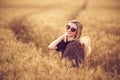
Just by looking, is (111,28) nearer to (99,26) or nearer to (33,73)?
(99,26)

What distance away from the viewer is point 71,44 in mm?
3229

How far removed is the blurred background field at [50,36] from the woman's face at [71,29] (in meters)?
0.15

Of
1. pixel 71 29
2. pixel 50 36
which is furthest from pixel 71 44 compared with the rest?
pixel 50 36

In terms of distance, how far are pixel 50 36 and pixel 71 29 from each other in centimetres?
30

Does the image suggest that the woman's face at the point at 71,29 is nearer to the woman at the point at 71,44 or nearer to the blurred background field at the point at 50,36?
the woman at the point at 71,44

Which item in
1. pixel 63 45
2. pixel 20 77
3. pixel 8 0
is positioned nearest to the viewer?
pixel 20 77

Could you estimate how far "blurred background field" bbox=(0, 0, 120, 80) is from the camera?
309 centimetres

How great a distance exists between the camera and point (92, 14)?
362 cm

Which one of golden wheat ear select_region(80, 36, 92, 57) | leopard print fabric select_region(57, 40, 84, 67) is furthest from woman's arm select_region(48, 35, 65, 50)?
golden wheat ear select_region(80, 36, 92, 57)

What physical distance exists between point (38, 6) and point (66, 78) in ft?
3.36

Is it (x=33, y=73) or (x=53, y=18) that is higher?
(x=53, y=18)

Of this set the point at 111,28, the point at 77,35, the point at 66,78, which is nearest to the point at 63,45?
the point at 77,35

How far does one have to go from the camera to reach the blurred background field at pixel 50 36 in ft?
10.2

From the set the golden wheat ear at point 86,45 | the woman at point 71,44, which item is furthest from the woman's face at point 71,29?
the golden wheat ear at point 86,45
